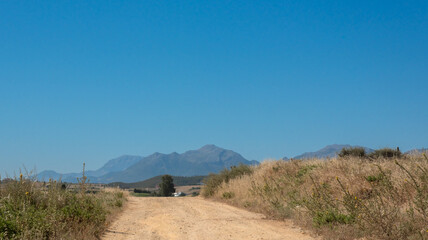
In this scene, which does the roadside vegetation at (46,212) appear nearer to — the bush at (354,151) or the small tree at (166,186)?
the bush at (354,151)

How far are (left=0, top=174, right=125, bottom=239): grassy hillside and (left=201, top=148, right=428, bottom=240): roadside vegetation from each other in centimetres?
667

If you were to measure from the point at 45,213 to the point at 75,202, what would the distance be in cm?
216

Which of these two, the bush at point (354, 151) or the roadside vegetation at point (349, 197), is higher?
the bush at point (354, 151)

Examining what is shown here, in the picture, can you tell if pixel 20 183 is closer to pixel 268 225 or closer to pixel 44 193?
pixel 44 193

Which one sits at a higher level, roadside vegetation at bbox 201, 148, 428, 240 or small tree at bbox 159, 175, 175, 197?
small tree at bbox 159, 175, 175, 197

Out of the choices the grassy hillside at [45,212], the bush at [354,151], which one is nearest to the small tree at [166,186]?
the bush at [354,151]

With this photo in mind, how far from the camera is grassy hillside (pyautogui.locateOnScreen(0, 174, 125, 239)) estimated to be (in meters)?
8.60

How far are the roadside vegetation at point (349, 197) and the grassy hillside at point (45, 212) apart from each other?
667cm

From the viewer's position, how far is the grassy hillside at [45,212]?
8.60 m

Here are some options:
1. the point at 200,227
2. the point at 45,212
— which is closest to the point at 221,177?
the point at 200,227

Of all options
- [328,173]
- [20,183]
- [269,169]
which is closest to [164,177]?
[269,169]

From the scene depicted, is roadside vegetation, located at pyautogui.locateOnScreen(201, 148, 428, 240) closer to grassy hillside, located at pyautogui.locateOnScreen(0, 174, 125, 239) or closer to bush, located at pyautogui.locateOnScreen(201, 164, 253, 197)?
bush, located at pyautogui.locateOnScreen(201, 164, 253, 197)

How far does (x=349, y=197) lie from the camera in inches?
423

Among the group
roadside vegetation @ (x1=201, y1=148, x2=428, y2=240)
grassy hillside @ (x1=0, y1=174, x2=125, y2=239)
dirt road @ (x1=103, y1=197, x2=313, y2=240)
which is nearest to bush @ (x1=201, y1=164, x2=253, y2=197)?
roadside vegetation @ (x1=201, y1=148, x2=428, y2=240)
